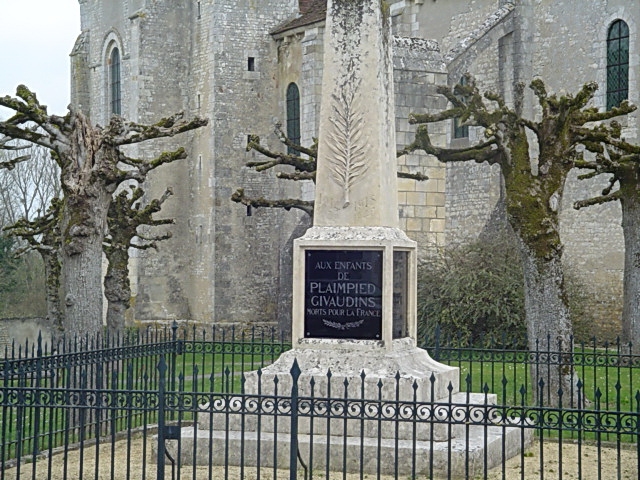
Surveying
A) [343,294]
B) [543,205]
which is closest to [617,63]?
[543,205]

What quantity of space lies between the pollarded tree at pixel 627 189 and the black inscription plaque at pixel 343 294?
18.4ft

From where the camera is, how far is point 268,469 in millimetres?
9039

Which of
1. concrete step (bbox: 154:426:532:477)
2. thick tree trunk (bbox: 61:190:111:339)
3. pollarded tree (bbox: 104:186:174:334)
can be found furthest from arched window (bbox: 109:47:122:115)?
concrete step (bbox: 154:426:532:477)

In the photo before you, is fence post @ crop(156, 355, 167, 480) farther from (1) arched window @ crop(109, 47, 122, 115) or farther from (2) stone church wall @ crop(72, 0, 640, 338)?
(1) arched window @ crop(109, 47, 122, 115)

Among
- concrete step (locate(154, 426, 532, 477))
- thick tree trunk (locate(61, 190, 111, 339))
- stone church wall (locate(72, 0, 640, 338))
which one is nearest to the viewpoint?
concrete step (locate(154, 426, 532, 477))

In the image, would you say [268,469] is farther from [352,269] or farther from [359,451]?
[352,269]

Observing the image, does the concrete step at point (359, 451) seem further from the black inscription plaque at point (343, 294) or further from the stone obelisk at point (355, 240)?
the black inscription plaque at point (343, 294)

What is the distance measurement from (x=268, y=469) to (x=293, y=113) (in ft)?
77.0

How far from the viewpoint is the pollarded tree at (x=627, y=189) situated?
48.9 ft

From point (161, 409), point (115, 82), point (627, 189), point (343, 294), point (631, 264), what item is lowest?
point (161, 409)

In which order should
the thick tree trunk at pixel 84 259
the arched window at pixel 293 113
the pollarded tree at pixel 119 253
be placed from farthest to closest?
the arched window at pixel 293 113, the pollarded tree at pixel 119 253, the thick tree trunk at pixel 84 259

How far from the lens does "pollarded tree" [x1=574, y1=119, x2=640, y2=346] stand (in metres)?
14.9

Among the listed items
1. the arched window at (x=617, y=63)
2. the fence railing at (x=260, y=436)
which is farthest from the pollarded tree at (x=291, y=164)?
the arched window at (x=617, y=63)

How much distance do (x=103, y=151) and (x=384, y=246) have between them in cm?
536
